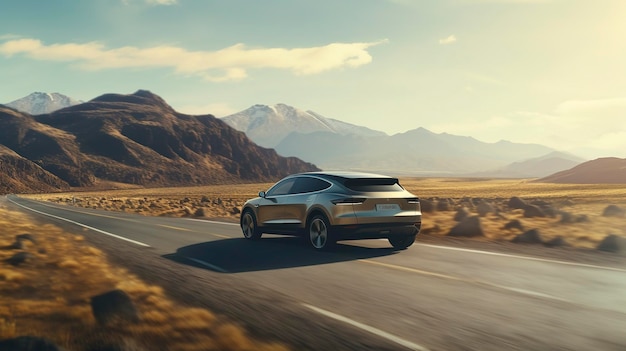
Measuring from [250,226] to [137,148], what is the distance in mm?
157580

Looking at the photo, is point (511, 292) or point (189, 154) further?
point (189, 154)

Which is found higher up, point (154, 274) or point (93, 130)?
point (93, 130)

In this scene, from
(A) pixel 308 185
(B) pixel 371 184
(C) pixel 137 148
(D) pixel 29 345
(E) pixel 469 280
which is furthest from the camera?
(C) pixel 137 148

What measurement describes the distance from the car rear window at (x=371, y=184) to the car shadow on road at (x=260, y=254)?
1.27m

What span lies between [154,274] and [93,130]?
170347 mm

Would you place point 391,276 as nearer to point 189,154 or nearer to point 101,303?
point 101,303

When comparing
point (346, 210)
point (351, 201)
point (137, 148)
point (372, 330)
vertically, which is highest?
point (137, 148)

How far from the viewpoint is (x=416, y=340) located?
16.9 ft

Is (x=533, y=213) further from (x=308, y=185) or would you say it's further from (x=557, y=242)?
(x=308, y=185)

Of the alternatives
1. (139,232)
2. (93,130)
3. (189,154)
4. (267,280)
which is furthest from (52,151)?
(267,280)

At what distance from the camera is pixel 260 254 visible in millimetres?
11242

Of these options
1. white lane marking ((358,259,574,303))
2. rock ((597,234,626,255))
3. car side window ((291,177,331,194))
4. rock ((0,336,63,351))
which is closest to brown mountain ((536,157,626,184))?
rock ((597,234,626,255))

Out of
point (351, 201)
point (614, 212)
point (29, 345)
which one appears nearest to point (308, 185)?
point (351, 201)

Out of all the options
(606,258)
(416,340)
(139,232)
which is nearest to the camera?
(416,340)
